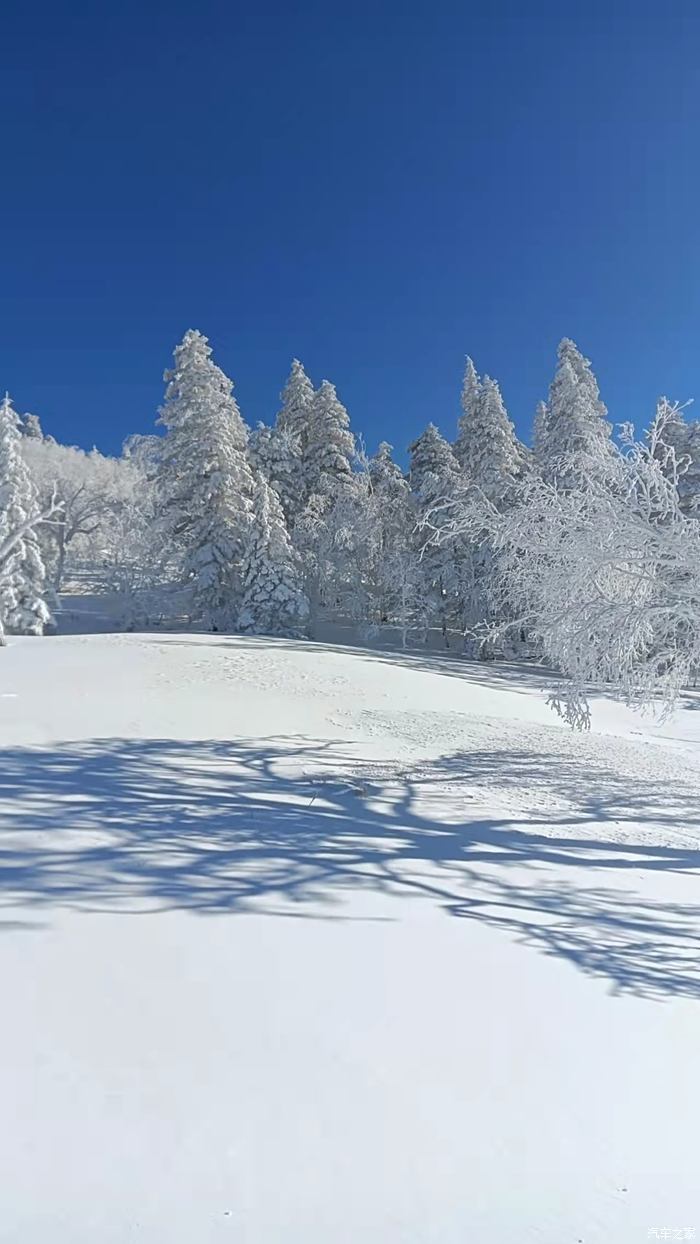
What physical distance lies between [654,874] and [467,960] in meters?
2.97

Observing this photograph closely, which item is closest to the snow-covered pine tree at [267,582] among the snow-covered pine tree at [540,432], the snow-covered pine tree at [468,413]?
the snow-covered pine tree at [468,413]

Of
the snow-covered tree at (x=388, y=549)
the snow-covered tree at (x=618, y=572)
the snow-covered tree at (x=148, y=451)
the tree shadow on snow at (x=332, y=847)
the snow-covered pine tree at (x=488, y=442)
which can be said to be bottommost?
the tree shadow on snow at (x=332, y=847)

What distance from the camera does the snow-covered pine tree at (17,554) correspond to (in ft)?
91.4

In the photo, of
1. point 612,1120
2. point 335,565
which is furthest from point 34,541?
point 612,1120

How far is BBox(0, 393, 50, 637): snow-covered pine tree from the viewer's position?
91.4ft

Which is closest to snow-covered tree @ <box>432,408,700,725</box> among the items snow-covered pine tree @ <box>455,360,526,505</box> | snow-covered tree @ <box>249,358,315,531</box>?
snow-covered pine tree @ <box>455,360,526,505</box>

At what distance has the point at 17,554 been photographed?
90.7ft

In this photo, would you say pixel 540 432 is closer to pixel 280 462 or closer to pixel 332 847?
pixel 280 462

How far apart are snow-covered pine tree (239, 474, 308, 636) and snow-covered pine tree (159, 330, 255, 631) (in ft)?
3.15

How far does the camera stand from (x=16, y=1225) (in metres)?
1.82

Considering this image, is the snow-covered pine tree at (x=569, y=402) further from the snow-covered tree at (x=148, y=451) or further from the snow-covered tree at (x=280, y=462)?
the snow-covered tree at (x=148, y=451)

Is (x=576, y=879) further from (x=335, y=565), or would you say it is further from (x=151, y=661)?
(x=335, y=565)

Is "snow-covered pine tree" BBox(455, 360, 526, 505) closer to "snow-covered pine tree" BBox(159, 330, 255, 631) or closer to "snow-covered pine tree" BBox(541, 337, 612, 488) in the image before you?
"snow-covered pine tree" BBox(541, 337, 612, 488)

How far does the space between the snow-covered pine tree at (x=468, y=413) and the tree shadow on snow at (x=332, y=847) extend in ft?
92.7
